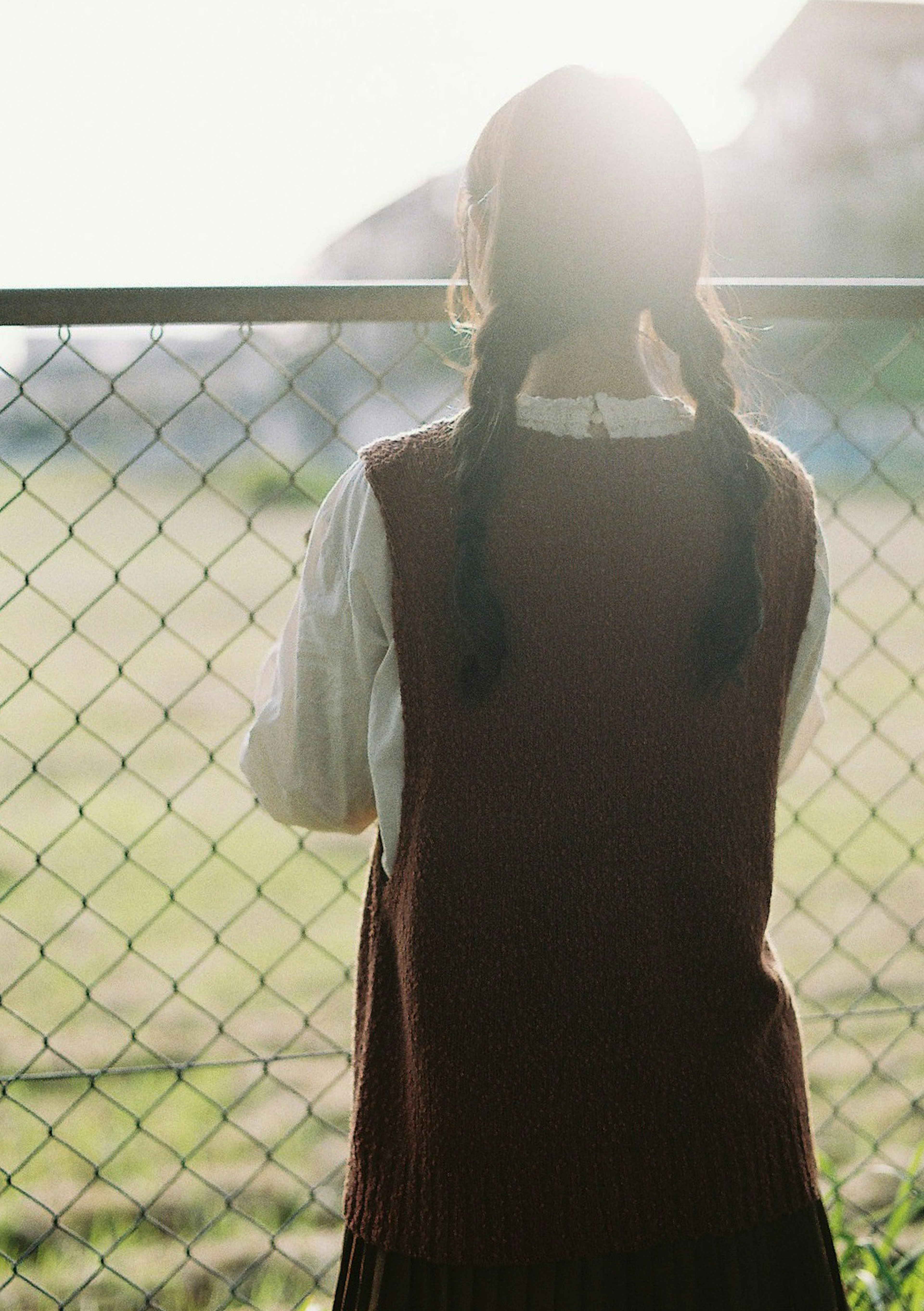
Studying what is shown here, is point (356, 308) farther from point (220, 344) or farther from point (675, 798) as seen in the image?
point (220, 344)

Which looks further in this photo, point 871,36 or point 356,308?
point 871,36

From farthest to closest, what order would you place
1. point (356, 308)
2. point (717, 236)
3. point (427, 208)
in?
point (427, 208), point (356, 308), point (717, 236)

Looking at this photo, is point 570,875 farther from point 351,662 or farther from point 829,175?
point 829,175

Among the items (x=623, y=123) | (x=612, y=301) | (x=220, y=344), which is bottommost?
(x=220, y=344)

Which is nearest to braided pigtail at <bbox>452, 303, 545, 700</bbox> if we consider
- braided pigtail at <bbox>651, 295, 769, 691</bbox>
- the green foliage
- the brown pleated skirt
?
braided pigtail at <bbox>651, 295, 769, 691</bbox>

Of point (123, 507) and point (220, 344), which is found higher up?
point (220, 344)

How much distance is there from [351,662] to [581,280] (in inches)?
15.2

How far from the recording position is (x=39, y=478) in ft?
24.3

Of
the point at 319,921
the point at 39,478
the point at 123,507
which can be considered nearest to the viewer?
the point at 319,921

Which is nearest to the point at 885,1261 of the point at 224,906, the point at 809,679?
the point at 809,679

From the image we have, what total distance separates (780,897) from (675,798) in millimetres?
2282

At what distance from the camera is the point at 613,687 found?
3.29 feet

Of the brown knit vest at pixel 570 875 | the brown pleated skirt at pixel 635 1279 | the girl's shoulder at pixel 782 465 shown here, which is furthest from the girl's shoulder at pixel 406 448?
the brown pleated skirt at pixel 635 1279

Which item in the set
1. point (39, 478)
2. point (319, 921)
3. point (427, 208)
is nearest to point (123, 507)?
point (39, 478)
